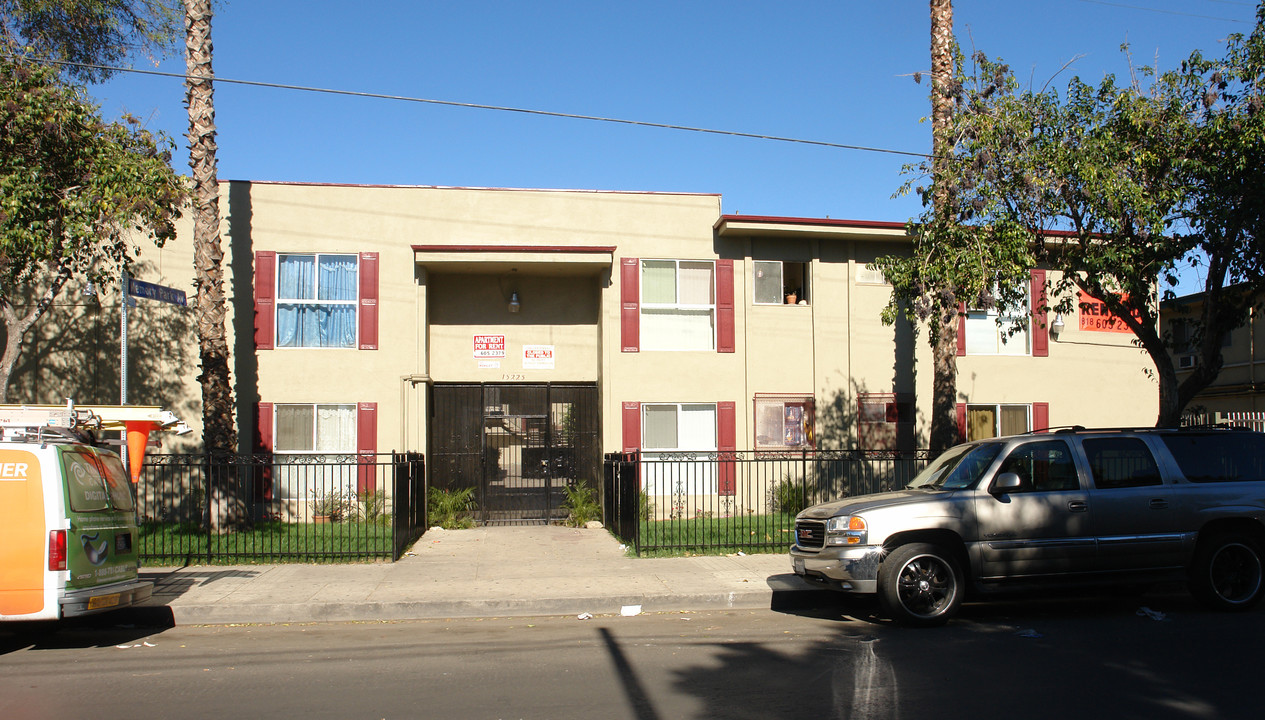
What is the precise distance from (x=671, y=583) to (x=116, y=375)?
10967mm

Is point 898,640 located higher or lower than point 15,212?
lower

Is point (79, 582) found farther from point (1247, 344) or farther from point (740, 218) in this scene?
point (1247, 344)

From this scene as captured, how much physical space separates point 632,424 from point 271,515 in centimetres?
636

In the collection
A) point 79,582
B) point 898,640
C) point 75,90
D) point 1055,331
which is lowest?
point 898,640

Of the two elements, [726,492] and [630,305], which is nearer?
[726,492]

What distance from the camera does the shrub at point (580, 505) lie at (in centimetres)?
1614

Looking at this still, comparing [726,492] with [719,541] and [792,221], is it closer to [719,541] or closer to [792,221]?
[719,541]

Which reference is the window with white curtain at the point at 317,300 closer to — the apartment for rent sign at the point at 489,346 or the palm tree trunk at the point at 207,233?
the palm tree trunk at the point at 207,233

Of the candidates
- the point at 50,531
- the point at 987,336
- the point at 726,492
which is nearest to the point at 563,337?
the point at 726,492

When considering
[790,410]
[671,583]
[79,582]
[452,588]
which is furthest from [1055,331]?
[79,582]

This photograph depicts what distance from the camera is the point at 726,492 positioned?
13.2m

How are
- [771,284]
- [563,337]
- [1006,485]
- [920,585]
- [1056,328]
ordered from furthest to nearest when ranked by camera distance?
[1056,328]
[563,337]
[771,284]
[1006,485]
[920,585]

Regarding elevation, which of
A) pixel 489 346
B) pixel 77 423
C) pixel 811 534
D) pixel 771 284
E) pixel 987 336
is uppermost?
pixel 771 284

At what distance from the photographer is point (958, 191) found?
1195cm
